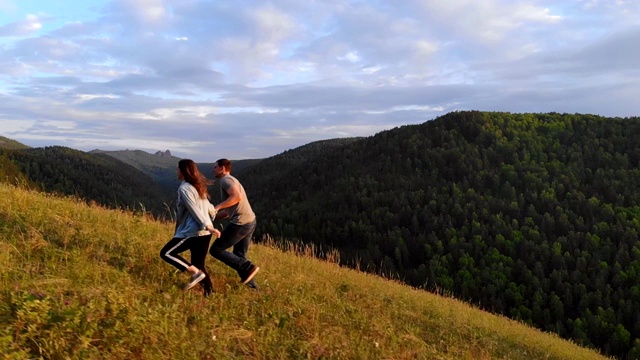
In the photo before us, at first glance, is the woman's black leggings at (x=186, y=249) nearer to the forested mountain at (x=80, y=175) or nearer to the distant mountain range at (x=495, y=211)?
the distant mountain range at (x=495, y=211)

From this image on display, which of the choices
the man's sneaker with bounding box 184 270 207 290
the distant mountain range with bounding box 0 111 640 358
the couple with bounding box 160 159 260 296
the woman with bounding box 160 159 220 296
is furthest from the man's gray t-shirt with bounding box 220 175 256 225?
the distant mountain range with bounding box 0 111 640 358

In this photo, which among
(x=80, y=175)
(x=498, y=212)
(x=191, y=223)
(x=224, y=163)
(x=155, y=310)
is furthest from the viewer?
(x=80, y=175)

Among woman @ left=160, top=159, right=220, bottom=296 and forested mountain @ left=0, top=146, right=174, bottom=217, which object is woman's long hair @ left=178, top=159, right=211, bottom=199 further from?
forested mountain @ left=0, top=146, right=174, bottom=217

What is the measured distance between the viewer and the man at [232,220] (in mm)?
6867

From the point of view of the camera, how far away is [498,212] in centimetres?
8256

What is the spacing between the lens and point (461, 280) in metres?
67.4

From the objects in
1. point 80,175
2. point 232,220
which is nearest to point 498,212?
point 232,220

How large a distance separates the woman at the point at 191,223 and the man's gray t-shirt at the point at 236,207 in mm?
592

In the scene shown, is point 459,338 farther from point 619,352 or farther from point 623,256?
point 623,256

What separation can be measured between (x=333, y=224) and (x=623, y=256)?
154 feet

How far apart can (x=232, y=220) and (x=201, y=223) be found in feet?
3.40

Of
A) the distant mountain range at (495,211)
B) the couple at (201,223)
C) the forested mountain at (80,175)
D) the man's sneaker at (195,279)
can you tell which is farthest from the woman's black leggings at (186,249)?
the forested mountain at (80,175)

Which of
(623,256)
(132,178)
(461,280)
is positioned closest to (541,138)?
(623,256)

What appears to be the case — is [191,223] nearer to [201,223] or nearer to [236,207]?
[201,223]
